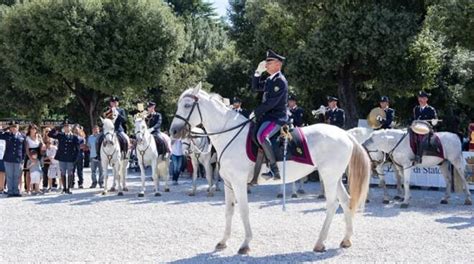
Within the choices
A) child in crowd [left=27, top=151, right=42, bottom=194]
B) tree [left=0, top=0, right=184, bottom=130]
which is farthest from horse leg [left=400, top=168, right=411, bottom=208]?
tree [left=0, top=0, right=184, bottom=130]

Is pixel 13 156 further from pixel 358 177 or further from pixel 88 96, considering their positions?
pixel 88 96

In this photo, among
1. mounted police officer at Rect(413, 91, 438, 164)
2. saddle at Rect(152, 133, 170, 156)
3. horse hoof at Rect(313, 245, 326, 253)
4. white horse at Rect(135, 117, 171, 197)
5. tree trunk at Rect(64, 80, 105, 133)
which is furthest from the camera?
tree trunk at Rect(64, 80, 105, 133)

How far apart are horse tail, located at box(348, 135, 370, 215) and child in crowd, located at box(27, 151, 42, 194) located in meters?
12.3

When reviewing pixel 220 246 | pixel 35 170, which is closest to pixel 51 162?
pixel 35 170

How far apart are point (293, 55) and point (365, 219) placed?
11.9 metres

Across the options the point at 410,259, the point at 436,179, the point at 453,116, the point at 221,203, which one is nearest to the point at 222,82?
the point at 453,116

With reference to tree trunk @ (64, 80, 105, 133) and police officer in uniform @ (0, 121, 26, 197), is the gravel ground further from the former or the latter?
tree trunk @ (64, 80, 105, 133)

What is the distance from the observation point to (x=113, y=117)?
18.4m

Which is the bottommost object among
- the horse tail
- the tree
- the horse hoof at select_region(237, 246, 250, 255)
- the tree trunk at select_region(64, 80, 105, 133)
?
the horse hoof at select_region(237, 246, 250, 255)

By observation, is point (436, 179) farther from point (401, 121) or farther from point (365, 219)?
point (401, 121)

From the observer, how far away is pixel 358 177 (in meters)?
10.1

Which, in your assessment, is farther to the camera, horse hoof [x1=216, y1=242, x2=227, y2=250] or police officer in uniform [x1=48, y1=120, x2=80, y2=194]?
police officer in uniform [x1=48, y1=120, x2=80, y2=194]

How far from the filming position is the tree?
3272 centimetres

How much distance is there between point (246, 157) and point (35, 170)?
38.8ft
